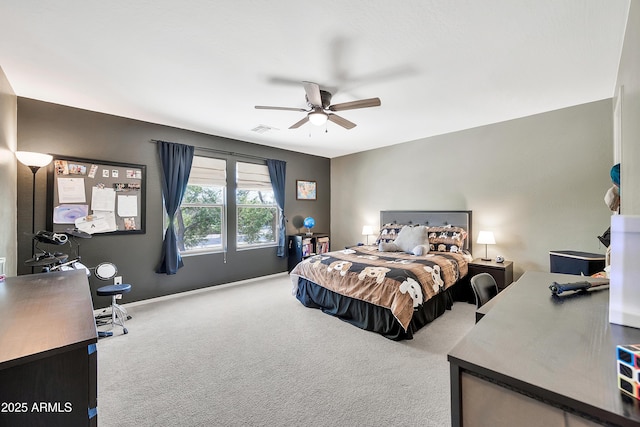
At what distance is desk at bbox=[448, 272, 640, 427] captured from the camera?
64 cm

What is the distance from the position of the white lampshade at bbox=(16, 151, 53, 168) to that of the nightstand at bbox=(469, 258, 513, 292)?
17.9 feet

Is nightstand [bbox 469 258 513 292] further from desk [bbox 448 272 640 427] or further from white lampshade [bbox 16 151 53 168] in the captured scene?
white lampshade [bbox 16 151 53 168]

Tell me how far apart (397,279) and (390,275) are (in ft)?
0.34

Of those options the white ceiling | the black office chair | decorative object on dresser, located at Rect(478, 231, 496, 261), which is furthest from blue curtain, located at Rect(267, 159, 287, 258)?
the black office chair

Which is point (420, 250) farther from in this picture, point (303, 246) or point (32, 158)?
point (32, 158)

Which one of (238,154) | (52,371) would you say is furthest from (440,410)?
(238,154)

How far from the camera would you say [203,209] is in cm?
447

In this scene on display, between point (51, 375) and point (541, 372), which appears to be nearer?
point (541, 372)

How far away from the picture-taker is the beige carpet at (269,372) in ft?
5.71

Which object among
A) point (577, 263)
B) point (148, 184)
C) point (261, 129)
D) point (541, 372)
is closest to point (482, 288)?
point (541, 372)

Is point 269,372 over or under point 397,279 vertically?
under

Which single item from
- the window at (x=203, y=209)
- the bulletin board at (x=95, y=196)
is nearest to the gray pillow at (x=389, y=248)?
the window at (x=203, y=209)

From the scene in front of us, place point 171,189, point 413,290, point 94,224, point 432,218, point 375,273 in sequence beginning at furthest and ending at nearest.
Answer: point 432,218 < point 171,189 < point 94,224 < point 375,273 < point 413,290

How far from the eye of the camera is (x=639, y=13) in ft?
4.67
